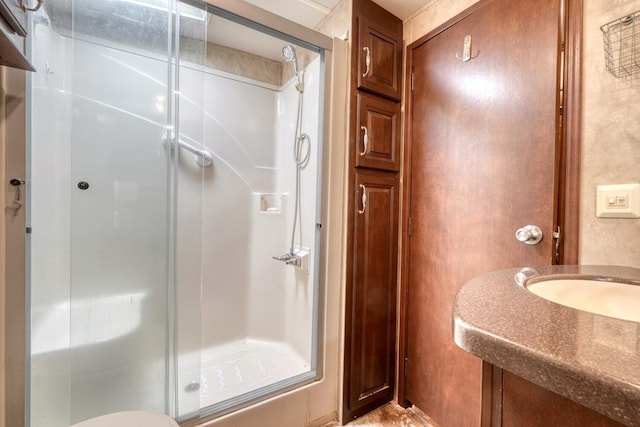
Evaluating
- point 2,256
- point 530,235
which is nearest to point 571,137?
point 530,235

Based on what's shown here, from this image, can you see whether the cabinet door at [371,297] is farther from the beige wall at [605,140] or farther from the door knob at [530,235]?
the beige wall at [605,140]

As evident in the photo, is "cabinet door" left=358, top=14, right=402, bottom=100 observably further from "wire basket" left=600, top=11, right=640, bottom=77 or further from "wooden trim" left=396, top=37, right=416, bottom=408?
"wire basket" left=600, top=11, right=640, bottom=77

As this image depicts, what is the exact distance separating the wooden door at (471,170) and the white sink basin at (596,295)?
330mm

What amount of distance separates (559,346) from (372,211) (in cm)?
117

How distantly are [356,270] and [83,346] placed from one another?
1163mm

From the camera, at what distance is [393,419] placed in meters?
1.42

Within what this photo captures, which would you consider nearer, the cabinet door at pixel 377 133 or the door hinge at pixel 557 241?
the door hinge at pixel 557 241

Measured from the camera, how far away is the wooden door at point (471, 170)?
1018mm

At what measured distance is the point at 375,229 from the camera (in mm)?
1469

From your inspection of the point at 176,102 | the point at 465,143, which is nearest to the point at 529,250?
the point at 465,143

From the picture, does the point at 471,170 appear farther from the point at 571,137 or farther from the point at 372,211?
the point at 372,211

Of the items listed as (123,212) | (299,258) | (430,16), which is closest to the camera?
(123,212)

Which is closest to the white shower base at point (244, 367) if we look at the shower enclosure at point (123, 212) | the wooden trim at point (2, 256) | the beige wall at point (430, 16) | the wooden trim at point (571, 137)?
the shower enclosure at point (123, 212)

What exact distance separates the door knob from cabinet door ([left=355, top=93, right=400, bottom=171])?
2.27ft
